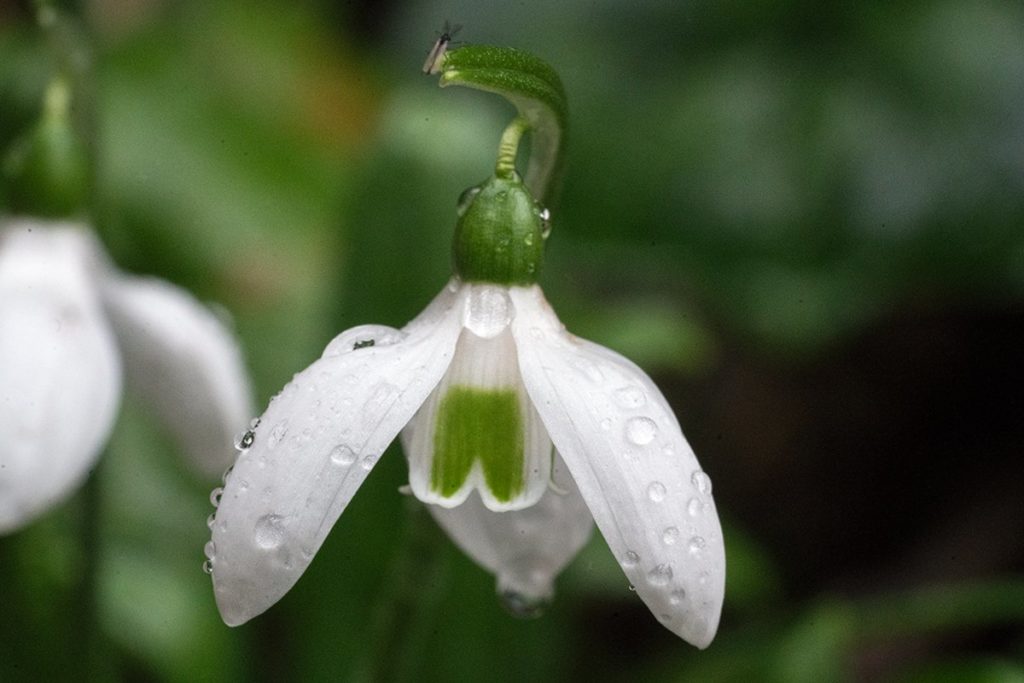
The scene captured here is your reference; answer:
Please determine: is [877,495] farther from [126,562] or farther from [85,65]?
[85,65]

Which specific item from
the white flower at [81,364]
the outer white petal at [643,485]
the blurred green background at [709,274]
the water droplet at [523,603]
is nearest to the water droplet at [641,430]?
the outer white petal at [643,485]

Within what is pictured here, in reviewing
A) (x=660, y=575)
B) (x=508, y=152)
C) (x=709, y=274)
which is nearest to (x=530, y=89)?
(x=508, y=152)

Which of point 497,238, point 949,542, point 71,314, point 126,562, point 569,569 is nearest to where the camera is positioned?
point 497,238

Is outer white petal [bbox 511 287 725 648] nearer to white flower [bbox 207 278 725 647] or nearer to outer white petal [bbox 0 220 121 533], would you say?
white flower [bbox 207 278 725 647]

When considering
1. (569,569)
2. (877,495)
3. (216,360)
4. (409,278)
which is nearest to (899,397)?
(877,495)

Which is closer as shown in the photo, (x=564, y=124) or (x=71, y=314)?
(x=564, y=124)

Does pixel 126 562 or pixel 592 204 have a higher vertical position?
pixel 592 204

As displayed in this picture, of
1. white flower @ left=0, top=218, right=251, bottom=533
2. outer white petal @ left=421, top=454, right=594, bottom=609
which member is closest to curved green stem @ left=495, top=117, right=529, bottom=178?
outer white petal @ left=421, top=454, right=594, bottom=609
